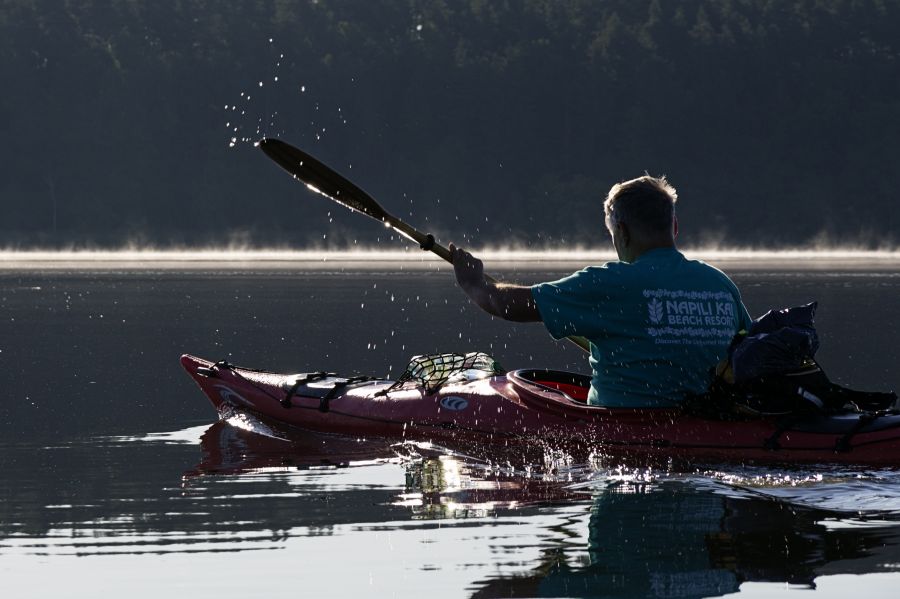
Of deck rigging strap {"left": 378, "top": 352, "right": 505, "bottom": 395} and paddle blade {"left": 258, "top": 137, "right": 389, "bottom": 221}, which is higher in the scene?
paddle blade {"left": 258, "top": 137, "right": 389, "bottom": 221}

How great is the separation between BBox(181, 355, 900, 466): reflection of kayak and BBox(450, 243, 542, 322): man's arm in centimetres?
61

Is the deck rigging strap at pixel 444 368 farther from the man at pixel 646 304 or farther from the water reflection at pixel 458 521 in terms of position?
the man at pixel 646 304

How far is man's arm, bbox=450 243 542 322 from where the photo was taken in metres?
7.24

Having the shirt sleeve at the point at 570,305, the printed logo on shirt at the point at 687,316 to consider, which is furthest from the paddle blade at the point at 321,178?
the printed logo on shirt at the point at 687,316

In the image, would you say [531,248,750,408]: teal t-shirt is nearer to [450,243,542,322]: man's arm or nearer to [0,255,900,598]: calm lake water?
[450,243,542,322]: man's arm

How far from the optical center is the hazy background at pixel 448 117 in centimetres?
6369

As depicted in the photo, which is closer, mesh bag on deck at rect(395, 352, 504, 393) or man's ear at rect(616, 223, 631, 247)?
man's ear at rect(616, 223, 631, 247)

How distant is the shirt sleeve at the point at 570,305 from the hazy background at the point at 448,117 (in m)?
53.6

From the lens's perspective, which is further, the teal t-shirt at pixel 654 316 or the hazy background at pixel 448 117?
the hazy background at pixel 448 117

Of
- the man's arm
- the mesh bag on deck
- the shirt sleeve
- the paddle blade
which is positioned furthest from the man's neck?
the paddle blade

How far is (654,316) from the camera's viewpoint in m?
7.09

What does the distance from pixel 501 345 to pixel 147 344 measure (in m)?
3.52

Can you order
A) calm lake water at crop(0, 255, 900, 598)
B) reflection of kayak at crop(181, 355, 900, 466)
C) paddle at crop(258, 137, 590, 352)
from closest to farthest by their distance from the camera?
calm lake water at crop(0, 255, 900, 598) → reflection of kayak at crop(181, 355, 900, 466) → paddle at crop(258, 137, 590, 352)

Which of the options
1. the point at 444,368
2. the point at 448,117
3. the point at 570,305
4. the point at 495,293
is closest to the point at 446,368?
the point at 444,368
